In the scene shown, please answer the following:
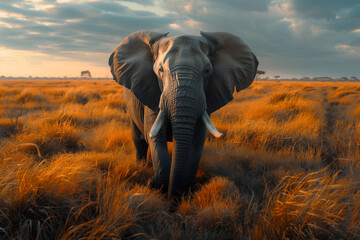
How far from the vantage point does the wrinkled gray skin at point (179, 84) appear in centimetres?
277

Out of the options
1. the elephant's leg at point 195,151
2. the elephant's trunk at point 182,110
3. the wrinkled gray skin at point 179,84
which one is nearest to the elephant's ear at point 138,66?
the wrinkled gray skin at point 179,84

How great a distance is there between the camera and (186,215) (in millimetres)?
2586

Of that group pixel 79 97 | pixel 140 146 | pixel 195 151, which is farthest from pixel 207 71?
pixel 79 97

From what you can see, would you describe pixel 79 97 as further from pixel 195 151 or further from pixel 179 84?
pixel 179 84

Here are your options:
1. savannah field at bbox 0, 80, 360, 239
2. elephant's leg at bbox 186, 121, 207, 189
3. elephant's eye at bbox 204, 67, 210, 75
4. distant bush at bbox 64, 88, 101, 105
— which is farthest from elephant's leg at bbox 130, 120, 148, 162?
distant bush at bbox 64, 88, 101, 105

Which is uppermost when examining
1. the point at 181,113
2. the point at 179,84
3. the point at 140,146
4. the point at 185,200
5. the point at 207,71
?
the point at 207,71

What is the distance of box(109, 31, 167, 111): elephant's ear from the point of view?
3232mm

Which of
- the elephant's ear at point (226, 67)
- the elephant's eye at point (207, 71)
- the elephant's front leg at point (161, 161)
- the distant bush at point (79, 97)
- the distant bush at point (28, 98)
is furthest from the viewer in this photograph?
the distant bush at point (79, 97)

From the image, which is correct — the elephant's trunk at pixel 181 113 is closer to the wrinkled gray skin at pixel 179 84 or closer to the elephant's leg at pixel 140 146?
the wrinkled gray skin at pixel 179 84

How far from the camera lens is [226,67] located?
136 inches

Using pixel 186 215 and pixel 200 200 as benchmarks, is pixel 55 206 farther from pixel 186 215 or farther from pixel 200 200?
pixel 200 200

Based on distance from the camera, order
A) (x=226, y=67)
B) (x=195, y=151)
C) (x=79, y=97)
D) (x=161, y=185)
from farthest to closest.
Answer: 1. (x=79, y=97)
2. (x=226, y=67)
3. (x=195, y=151)
4. (x=161, y=185)

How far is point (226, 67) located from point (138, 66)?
1.13 meters

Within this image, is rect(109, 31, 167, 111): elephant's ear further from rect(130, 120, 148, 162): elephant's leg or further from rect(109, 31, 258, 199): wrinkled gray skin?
rect(130, 120, 148, 162): elephant's leg
